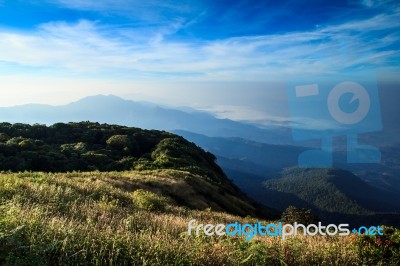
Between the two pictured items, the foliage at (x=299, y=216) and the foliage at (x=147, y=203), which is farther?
the foliage at (x=299, y=216)

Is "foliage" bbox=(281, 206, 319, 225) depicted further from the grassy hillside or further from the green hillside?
the grassy hillside

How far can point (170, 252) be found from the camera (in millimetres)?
8453

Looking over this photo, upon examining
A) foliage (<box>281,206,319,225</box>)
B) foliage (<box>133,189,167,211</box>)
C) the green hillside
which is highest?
the green hillside

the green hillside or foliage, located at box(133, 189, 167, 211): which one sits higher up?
the green hillside

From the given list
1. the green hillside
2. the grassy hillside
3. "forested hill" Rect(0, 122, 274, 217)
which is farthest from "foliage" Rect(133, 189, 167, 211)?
"forested hill" Rect(0, 122, 274, 217)

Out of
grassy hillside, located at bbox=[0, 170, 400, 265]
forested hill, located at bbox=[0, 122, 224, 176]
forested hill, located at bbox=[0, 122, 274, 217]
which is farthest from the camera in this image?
forested hill, located at bbox=[0, 122, 224, 176]

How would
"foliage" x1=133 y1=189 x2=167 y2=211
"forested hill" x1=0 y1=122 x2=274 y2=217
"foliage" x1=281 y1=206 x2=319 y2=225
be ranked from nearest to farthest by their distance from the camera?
1. "foliage" x1=133 y1=189 x2=167 y2=211
2. "foliage" x1=281 y1=206 x2=319 y2=225
3. "forested hill" x1=0 y1=122 x2=274 y2=217

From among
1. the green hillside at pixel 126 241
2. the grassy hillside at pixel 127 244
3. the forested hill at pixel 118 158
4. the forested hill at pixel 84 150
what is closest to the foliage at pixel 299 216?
the forested hill at pixel 118 158

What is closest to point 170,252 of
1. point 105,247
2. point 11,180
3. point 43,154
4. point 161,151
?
point 105,247

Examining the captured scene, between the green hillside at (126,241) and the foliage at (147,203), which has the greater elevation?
the green hillside at (126,241)

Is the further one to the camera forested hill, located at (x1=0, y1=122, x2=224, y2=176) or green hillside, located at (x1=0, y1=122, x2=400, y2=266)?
forested hill, located at (x1=0, y1=122, x2=224, y2=176)

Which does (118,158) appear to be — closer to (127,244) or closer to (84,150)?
(84,150)

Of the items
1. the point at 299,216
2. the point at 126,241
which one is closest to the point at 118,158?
the point at 299,216

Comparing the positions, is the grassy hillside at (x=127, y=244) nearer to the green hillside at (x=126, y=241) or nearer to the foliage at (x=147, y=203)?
the green hillside at (x=126, y=241)
